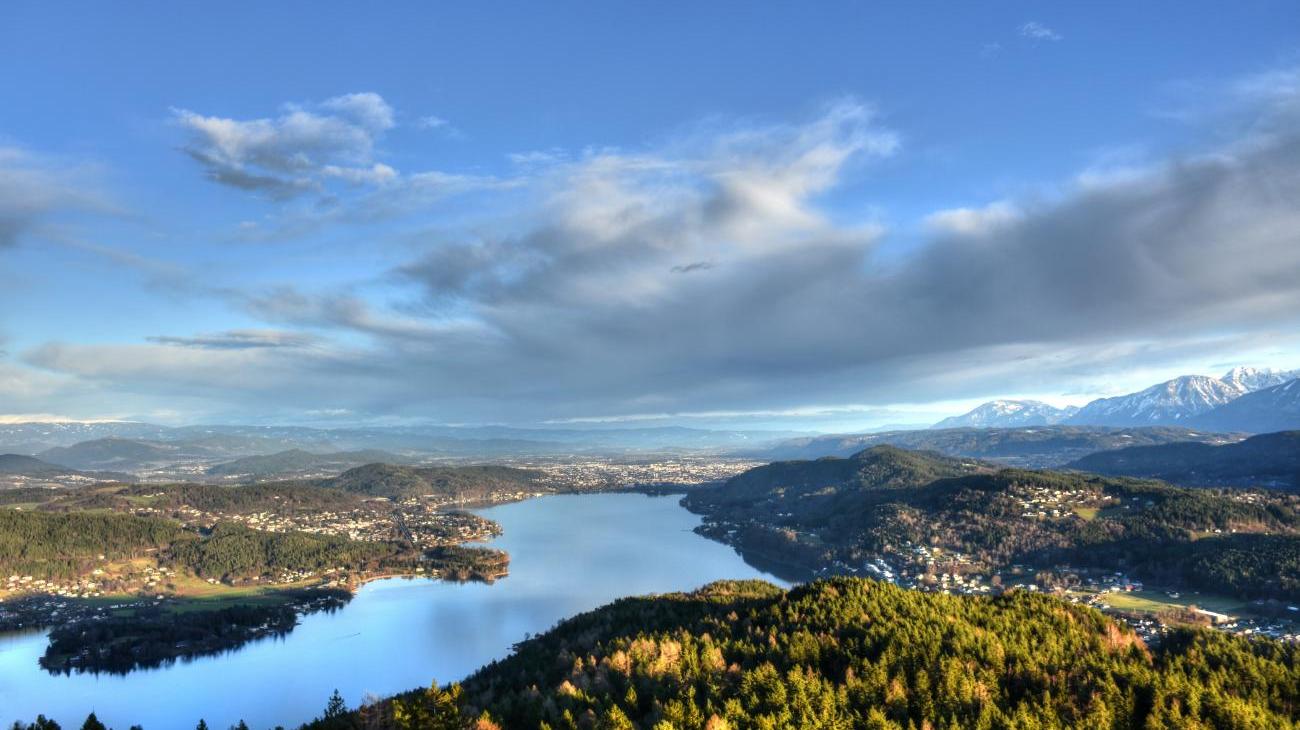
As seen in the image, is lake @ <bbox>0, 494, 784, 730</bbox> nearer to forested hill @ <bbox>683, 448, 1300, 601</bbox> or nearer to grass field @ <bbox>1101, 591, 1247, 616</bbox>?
forested hill @ <bbox>683, 448, 1300, 601</bbox>

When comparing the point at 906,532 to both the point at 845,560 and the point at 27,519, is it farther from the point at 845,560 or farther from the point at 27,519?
the point at 27,519

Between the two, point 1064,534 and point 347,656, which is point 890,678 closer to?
point 347,656

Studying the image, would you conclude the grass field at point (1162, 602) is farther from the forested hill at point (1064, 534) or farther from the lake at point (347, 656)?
the lake at point (347, 656)

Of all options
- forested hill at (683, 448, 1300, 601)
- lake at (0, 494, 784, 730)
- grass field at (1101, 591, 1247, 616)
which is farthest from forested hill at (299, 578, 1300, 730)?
forested hill at (683, 448, 1300, 601)

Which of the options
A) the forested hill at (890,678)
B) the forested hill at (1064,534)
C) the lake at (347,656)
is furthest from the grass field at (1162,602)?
the lake at (347,656)

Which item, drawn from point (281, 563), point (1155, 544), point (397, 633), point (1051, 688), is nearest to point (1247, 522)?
point (1155, 544)
